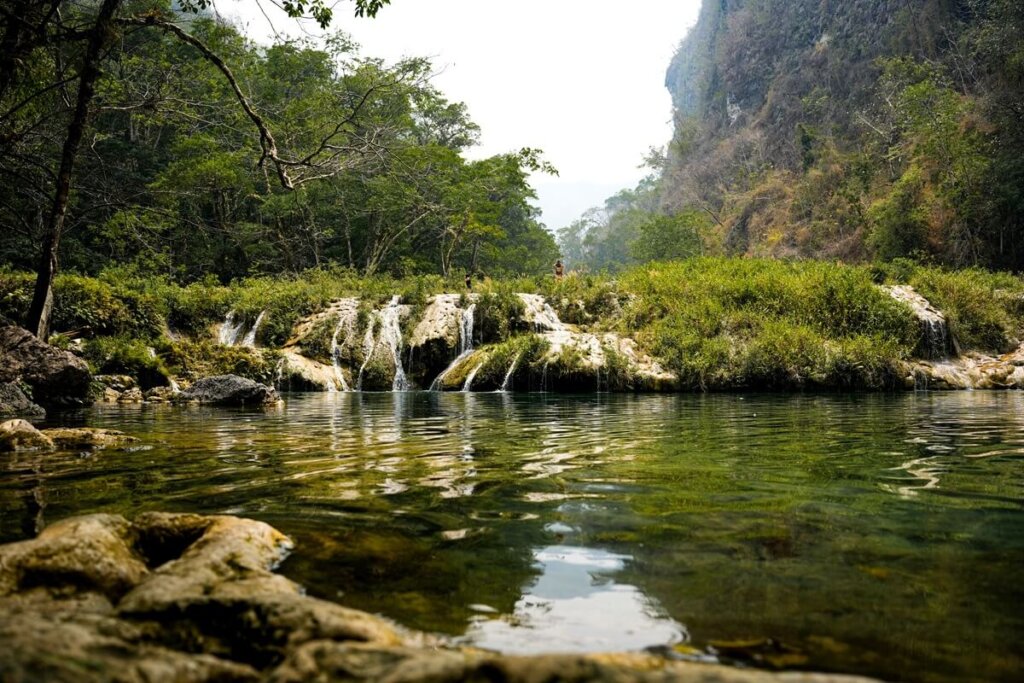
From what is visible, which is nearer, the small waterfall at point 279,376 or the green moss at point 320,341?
the small waterfall at point 279,376

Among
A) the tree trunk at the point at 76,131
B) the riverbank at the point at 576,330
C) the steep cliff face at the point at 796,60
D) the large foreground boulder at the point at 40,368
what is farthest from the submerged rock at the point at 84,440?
the steep cliff face at the point at 796,60

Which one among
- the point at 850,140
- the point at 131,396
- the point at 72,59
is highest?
the point at 850,140

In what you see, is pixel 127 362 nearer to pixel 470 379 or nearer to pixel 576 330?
pixel 470 379

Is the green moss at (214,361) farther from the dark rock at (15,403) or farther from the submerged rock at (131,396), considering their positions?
the dark rock at (15,403)

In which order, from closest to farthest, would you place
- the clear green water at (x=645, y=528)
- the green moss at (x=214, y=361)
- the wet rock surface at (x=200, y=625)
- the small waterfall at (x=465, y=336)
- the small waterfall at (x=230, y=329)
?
1. the wet rock surface at (x=200, y=625)
2. the clear green water at (x=645, y=528)
3. the green moss at (x=214, y=361)
4. the small waterfall at (x=465, y=336)
5. the small waterfall at (x=230, y=329)

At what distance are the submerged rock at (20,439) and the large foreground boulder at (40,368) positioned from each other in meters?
4.18

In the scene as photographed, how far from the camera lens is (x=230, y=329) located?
73.9 ft

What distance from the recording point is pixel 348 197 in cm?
3569

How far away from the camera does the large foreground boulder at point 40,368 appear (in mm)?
9406

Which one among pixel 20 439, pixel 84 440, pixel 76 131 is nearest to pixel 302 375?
pixel 76 131

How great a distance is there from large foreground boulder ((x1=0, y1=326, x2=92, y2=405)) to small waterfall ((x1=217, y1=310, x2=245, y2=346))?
1116cm

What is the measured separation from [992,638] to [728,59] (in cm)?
7713

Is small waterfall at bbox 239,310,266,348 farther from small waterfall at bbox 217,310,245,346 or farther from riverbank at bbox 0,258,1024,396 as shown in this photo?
small waterfall at bbox 217,310,245,346

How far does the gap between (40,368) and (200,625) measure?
10333 millimetres
